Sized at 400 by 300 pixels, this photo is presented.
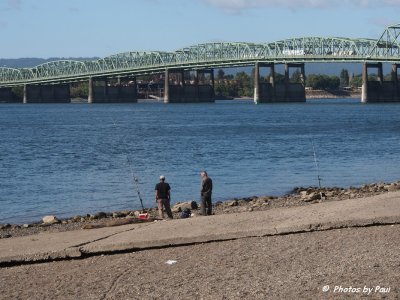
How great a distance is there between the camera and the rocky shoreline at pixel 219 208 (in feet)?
82.0

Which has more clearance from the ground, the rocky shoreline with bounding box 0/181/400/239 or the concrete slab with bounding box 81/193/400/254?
A: the concrete slab with bounding box 81/193/400/254

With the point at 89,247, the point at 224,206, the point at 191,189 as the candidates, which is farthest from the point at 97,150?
the point at 89,247

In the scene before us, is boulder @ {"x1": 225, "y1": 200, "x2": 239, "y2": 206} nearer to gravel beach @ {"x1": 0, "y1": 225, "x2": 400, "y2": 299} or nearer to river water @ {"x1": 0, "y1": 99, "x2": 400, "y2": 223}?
river water @ {"x1": 0, "y1": 99, "x2": 400, "y2": 223}

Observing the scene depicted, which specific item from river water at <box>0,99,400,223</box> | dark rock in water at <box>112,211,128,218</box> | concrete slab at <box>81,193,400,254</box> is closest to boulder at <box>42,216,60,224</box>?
river water at <box>0,99,400,223</box>

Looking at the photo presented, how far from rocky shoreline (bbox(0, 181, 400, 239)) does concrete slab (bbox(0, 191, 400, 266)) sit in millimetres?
3320

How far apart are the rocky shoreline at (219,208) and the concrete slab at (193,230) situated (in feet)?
10.9

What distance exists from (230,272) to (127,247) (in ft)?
9.75

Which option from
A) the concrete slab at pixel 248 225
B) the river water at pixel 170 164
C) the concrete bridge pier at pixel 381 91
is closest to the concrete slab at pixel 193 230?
the concrete slab at pixel 248 225

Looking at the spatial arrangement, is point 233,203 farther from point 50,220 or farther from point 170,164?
point 170,164

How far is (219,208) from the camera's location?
28469 millimetres

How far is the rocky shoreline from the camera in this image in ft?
82.0

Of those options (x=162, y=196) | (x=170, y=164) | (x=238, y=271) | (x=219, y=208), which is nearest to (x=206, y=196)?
(x=162, y=196)

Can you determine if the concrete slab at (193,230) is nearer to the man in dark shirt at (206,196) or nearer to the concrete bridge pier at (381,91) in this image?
the man in dark shirt at (206,196)

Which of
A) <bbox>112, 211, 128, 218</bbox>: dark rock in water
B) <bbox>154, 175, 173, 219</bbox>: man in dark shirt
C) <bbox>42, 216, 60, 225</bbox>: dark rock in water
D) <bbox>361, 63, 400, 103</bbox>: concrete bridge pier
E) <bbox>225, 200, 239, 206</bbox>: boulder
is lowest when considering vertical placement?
<bbox>361, 63, 400, 103</bbox>: concrete bridge pier
